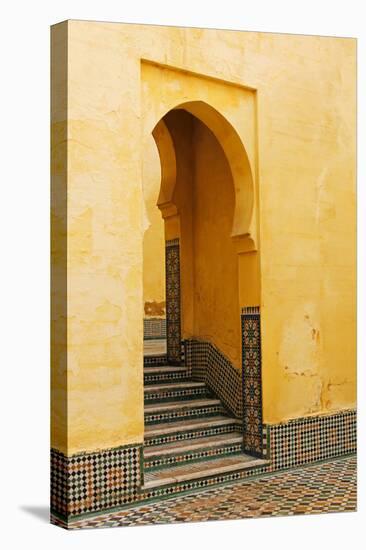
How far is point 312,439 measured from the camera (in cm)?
633

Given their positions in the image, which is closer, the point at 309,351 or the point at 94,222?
the point at 94,222

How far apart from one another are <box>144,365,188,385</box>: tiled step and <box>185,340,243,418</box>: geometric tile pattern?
0.11 m

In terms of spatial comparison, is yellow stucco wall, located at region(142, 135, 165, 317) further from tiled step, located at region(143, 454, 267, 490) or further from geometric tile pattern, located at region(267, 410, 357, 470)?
tiled step, located at region(143, 454, 267, 490)

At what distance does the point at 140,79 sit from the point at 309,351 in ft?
9.02

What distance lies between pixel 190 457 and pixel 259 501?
30.5 inches

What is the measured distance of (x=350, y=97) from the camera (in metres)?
6.64

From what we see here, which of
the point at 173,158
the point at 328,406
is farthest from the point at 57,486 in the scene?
the point at 173,158

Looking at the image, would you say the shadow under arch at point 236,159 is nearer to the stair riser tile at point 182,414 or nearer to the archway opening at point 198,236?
the archway opening at point 198,236

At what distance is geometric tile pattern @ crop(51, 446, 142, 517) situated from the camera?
184 inches

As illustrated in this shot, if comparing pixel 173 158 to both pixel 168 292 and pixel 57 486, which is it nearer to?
pixel 168 292

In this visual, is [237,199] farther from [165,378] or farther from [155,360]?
[155,360]

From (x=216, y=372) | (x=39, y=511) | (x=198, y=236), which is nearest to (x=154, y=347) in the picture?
(x=216, y=372)

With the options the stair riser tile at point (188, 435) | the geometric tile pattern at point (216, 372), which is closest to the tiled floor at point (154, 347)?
the geometric tile pattern at point (216, 372)

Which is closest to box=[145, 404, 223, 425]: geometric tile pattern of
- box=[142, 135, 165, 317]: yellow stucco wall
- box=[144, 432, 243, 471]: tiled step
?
box=[144, 432, 243, 471]: tiled step
